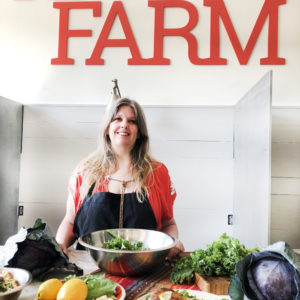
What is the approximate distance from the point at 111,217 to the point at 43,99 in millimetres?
1716

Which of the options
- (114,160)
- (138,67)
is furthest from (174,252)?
(138,67)

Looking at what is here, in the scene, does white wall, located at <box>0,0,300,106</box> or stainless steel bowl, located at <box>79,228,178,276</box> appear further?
white wall, located at <box>0,0,300,106</box>

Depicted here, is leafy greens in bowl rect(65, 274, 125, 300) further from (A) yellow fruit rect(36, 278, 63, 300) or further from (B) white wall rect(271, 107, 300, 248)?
(B) white wall rect(271, 107, 300, 248)

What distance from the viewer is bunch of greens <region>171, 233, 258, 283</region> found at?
117 centimetres

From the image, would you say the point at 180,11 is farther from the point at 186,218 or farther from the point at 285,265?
the point at 285,265

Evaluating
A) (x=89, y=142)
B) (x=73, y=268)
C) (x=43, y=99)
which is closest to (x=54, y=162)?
(x=89, y=142)

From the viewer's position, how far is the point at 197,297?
1.05 meters

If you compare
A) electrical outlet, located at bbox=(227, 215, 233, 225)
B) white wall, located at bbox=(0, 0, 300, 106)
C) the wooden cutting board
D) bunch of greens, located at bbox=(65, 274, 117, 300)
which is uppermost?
white wall, located at bbox=(0, 0, 300, 106)

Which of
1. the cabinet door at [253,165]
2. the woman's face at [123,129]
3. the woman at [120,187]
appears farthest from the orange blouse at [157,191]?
the cabinet door at [253,165]

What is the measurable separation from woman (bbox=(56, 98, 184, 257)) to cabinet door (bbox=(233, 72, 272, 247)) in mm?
558

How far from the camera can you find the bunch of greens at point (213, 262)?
1.17m

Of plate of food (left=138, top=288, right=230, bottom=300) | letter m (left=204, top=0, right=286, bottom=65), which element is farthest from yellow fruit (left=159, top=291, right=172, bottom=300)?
letter m (left=204, top=0, right=286, bottom=65)

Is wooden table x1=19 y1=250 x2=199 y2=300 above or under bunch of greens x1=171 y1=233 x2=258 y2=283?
under

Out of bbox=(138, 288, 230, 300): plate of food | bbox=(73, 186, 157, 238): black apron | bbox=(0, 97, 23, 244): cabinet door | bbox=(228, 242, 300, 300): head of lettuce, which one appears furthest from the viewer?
bbox=(0, 97, 23, 244): cabinet door
